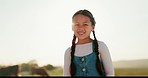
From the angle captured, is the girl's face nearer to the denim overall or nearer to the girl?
the girl

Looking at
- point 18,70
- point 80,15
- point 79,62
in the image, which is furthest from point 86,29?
point 18,70

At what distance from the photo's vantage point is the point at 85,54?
154 centimetres

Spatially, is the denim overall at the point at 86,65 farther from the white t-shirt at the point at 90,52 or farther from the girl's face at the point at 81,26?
the girl's face at the point at 81,26

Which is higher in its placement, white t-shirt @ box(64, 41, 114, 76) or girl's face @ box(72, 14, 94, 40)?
girl's face @ box(72, 14, 94, 40)

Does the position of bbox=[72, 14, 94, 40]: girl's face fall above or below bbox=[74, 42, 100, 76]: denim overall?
above

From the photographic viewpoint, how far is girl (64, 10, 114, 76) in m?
1.46

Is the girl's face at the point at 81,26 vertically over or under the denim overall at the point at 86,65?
over

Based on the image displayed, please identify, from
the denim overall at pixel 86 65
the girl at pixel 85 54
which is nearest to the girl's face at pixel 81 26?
the girl at pixel 85 54

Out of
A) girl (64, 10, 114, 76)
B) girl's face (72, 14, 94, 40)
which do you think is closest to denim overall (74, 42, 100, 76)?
girl (64, 10, 114, 76)

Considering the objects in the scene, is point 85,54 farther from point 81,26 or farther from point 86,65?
point 81,26

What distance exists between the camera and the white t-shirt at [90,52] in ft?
4.78

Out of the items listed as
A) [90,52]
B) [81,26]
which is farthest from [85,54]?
[81,26]

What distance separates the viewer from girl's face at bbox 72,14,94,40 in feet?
5.00

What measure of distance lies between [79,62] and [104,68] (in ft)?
0.57
